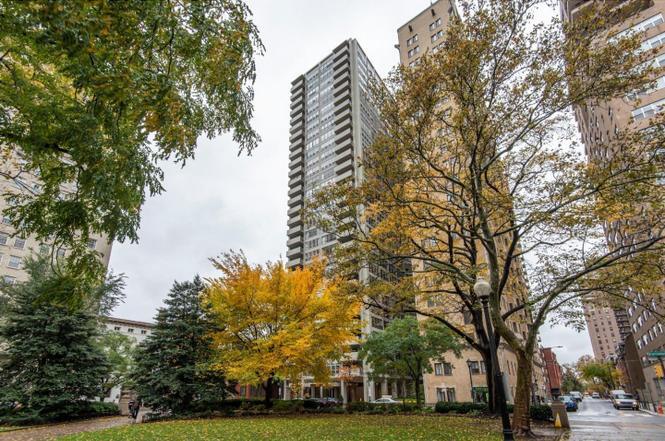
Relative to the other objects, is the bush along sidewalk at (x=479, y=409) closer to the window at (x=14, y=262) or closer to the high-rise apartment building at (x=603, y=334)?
the window at (x=14, y=262)

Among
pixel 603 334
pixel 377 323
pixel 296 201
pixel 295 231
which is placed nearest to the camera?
pixel 377 323

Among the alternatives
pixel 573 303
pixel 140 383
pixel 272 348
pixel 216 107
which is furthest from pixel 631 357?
pixel 216 107

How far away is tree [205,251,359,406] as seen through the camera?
20609 mm

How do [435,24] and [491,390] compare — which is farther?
[435,24]

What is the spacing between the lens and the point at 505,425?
8.56 m

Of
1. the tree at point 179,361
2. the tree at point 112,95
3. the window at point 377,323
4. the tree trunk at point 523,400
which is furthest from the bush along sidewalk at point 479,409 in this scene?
the window at point 377,323

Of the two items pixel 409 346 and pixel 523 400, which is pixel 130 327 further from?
pixel 523 400

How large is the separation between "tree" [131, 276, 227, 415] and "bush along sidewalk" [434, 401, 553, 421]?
1543cm

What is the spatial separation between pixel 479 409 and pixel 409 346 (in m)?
7.25

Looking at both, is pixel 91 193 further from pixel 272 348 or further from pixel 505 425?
pixel 272 348

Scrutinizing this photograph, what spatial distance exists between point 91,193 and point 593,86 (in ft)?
49.0

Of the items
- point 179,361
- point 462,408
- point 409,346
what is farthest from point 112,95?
point 409,346

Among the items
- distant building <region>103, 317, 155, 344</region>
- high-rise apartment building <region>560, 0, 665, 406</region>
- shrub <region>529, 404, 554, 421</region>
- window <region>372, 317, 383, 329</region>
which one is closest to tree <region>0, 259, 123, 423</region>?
shrub <region>529, 404, 554, 421</region>

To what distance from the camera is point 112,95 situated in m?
4.45
